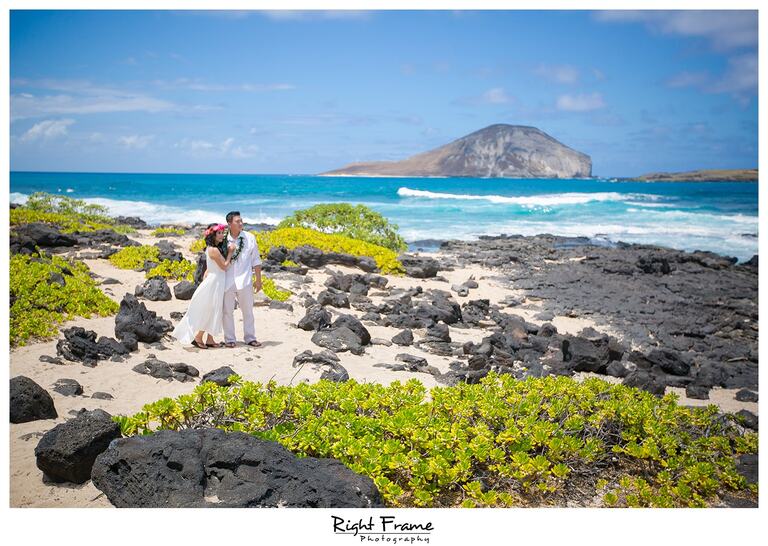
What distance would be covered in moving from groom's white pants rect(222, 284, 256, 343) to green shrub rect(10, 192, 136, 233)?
8.45 metres

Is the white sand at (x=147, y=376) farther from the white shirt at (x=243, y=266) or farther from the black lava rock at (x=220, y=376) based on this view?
the white shirt at (x=243, y=266)

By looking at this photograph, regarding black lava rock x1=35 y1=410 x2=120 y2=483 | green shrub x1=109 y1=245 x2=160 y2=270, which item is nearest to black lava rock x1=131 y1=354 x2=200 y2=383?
black lava rock x1=35 y1=410 x2=120 y2=483

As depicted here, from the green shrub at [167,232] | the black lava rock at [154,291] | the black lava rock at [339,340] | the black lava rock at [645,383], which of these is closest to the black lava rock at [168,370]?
the black lava rock at [339,340]

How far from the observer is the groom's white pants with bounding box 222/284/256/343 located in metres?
7.07

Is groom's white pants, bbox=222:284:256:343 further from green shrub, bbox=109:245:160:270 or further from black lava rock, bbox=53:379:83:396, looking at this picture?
green shrub, bbox=109:245:160:270

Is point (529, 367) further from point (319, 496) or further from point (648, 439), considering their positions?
point (319, 496)

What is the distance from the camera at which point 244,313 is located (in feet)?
23.6

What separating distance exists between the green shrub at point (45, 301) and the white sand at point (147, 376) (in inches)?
6.4

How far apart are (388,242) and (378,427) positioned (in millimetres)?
12255

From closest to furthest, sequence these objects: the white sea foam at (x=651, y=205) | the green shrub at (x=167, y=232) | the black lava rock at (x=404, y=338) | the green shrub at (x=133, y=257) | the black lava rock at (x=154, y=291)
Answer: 1. the black lava rock at (x=404, y=338)
2. the black lava rock at (x=154, y=291)
3. the green shrub at (x=133, y=257)
4. the green shrub at (x=167, y=232)
5. the white sea foam at (x=651, y=205)

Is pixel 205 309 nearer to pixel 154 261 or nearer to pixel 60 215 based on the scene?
pixel 154 261

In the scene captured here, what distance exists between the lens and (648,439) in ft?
14.1

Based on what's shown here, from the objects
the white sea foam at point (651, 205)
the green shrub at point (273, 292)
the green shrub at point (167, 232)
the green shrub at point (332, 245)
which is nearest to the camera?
the green shrub at point (273, 292)

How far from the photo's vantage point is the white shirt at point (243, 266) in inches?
275
